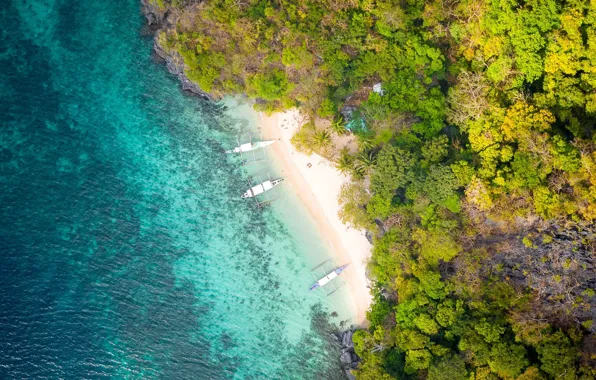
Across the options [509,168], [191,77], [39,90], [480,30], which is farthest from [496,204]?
[39,90]

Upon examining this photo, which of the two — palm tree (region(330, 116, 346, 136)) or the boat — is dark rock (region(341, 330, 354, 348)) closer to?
the boat

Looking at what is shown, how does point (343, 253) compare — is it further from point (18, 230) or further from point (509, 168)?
point (18, 230)

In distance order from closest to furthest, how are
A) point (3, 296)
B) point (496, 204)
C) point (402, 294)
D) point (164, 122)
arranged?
point (496, 204), point (402, 294), point (3, 296), point (164, 122)

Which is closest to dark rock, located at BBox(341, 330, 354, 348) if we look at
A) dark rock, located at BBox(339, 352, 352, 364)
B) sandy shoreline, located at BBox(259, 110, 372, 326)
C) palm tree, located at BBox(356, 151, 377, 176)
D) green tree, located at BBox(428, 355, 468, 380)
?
dark rock, located at BBox(339, 352, 352, 364)

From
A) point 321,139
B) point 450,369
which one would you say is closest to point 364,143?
point 321,139

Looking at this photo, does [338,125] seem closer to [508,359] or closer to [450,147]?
[450,147]

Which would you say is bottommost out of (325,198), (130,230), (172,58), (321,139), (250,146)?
(325,198)
